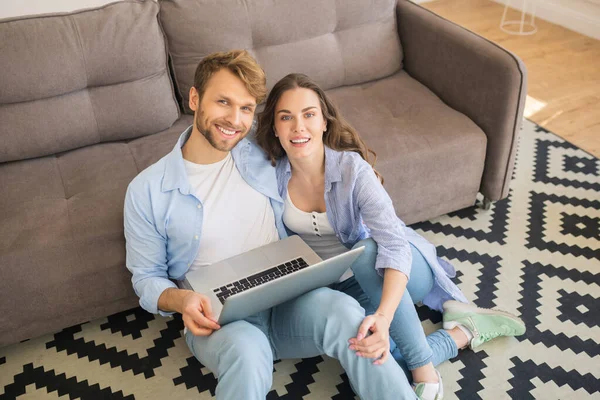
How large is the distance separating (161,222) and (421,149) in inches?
38.2

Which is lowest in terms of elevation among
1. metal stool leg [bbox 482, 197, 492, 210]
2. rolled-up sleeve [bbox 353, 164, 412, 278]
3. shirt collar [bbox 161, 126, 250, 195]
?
metal stool leg [bbox 482, 197, 492, 210]

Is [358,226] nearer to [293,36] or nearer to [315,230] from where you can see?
[315,230]

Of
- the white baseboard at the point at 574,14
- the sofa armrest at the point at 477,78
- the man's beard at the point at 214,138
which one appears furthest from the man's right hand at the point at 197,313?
the white baseboard at the point at 574,14

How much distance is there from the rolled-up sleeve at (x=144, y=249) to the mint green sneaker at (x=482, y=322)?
2.73ft

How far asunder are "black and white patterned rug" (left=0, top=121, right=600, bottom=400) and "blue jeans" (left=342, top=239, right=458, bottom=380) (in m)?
0.17

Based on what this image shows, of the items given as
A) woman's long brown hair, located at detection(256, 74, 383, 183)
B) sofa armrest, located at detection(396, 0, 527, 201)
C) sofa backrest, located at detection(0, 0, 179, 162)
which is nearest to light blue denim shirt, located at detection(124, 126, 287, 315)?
woman's long brown hair, located at detection(256, 74, 383, 183)

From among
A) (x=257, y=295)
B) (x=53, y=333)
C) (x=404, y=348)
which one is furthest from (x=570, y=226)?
(x=53, y=333)

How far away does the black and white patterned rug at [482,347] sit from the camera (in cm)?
175

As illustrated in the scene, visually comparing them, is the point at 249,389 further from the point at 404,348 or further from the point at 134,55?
the point at 134,55

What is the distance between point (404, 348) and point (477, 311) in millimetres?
344

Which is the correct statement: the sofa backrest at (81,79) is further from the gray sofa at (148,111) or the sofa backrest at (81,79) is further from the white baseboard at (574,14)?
the white baseboard at (574,14)

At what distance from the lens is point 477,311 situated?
1849mm

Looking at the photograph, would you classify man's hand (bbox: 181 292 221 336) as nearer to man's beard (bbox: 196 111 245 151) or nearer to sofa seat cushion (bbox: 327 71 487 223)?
man's beard (bbox: 196 111 245 151)

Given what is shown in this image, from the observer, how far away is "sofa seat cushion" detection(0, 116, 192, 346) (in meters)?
1.76
